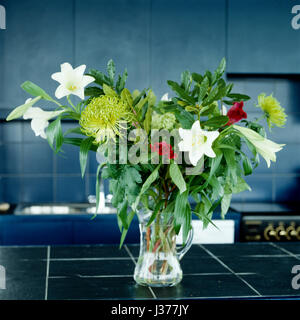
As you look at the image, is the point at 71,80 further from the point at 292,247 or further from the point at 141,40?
the point at 141,40

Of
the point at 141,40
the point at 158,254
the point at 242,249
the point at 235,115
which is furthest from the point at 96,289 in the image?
the point at 141,40

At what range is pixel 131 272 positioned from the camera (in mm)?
1617

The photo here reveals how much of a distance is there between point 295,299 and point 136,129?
67 cm

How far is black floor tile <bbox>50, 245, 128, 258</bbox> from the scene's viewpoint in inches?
73.3

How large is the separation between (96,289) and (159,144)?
488mm

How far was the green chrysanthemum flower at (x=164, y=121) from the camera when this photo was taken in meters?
1.33

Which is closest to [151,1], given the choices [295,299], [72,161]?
[72,161]

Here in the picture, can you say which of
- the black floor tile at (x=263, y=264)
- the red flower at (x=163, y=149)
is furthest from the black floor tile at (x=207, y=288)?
the red flower at (x=163, y=149)

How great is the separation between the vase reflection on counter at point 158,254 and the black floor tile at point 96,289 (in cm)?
4

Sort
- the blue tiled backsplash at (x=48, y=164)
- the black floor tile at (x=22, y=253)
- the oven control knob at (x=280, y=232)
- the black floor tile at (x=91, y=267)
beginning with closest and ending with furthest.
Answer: the black floor tile at (x=91, y=267) → the black floor tile at (x=22, y=253) → the oven control knob at (x=280, y=232) → the blue tiled backsplash at (x=48, y=164)

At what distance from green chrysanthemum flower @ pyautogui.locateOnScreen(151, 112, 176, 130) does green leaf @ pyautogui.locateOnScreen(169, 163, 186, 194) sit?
4.8 inches

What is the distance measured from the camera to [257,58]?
3.43 meters

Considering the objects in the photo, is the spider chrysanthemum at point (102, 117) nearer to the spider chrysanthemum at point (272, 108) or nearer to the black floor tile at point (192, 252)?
the spider chrysanthemum at point (272, 108)
